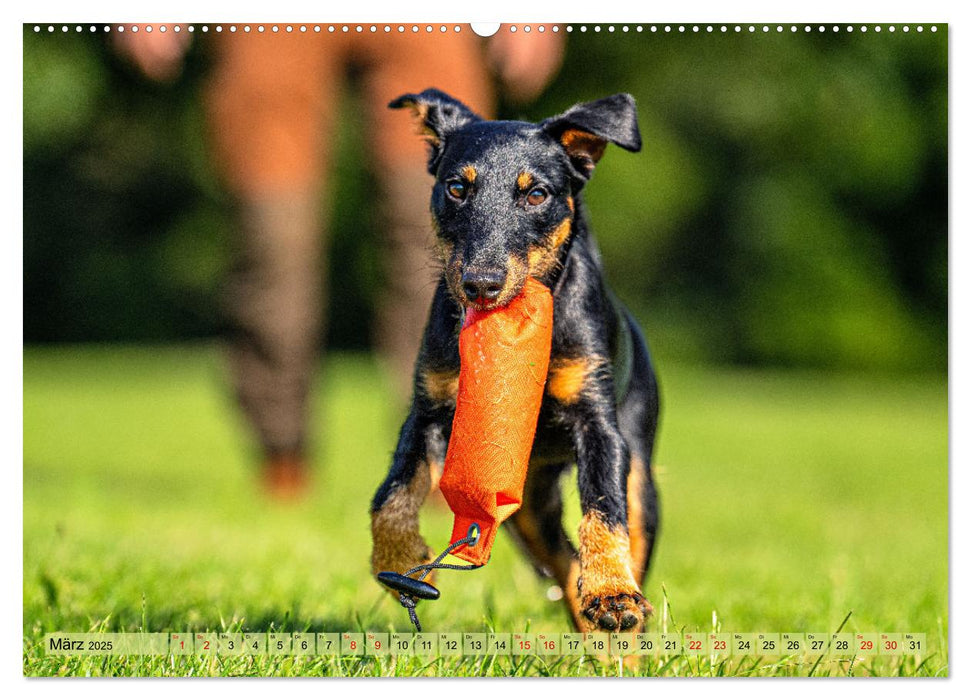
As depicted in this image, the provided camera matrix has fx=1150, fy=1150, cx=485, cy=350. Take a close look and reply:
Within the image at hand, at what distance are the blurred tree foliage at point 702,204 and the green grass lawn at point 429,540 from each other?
94 cm

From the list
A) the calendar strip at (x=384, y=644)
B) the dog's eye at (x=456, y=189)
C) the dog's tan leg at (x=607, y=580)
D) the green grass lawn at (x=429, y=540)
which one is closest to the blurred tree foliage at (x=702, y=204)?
the green grass lawn at (x=429, y=540)

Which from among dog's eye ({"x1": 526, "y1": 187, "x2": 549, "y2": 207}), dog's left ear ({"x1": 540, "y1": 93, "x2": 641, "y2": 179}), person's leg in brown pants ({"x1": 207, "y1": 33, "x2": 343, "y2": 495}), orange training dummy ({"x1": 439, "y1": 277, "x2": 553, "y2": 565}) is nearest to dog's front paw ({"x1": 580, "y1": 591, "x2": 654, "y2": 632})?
orange training dummy ({"x1": 439, "y1": 277, "x2": 553, "y2": 565})

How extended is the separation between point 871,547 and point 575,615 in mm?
3339

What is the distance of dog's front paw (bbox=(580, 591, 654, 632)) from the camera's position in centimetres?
249

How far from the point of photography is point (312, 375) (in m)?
6.96

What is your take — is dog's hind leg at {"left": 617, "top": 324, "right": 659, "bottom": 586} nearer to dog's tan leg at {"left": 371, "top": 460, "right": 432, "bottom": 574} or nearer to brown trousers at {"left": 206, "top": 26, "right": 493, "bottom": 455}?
dog's tan leg at {"left": 371, "top": 460, "right": 432, "bottom": 574}

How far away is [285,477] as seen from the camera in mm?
6961

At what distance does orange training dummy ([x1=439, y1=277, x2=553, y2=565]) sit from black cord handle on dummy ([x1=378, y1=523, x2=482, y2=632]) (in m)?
0.02

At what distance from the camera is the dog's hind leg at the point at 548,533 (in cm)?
336

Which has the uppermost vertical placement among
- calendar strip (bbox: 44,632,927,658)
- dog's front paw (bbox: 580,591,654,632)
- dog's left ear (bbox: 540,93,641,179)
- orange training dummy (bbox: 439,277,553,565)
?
dog's left ear (bbox: 540,93,641,179)

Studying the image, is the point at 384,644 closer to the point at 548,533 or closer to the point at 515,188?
the point at 548,533

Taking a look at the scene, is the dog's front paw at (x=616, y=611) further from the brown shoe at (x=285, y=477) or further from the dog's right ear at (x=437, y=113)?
the brown shoe at (x=285, y=477)
